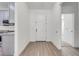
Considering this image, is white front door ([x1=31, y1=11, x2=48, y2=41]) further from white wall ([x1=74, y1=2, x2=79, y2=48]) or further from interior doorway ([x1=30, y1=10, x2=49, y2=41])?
white wall ([x1=74, y1=2, x2=79, y2=48])

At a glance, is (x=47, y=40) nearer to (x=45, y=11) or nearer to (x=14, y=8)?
(x=45, y=11)

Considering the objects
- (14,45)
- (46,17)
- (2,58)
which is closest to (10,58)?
(2,58)

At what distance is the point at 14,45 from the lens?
11.6 ft

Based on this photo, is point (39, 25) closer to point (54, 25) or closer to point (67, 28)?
point (54, 25)

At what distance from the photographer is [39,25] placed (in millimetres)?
5336

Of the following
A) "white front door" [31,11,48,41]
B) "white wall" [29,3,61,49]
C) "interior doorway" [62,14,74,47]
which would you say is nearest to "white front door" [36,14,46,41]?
"white front door" [31,11,48,41]

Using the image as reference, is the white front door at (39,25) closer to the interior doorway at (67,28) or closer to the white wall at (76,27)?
the interior doorway at (67,28)

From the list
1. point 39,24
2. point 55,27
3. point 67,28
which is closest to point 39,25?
point 39,24

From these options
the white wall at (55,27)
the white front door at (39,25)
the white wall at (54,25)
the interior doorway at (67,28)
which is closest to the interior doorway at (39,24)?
the white front door at (39,25)

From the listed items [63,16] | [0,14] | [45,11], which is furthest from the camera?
[45,11]

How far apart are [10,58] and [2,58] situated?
157mm

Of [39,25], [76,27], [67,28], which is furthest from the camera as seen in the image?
[39,25]

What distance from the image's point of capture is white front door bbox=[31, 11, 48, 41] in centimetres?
520

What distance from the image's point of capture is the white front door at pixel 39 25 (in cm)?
520
